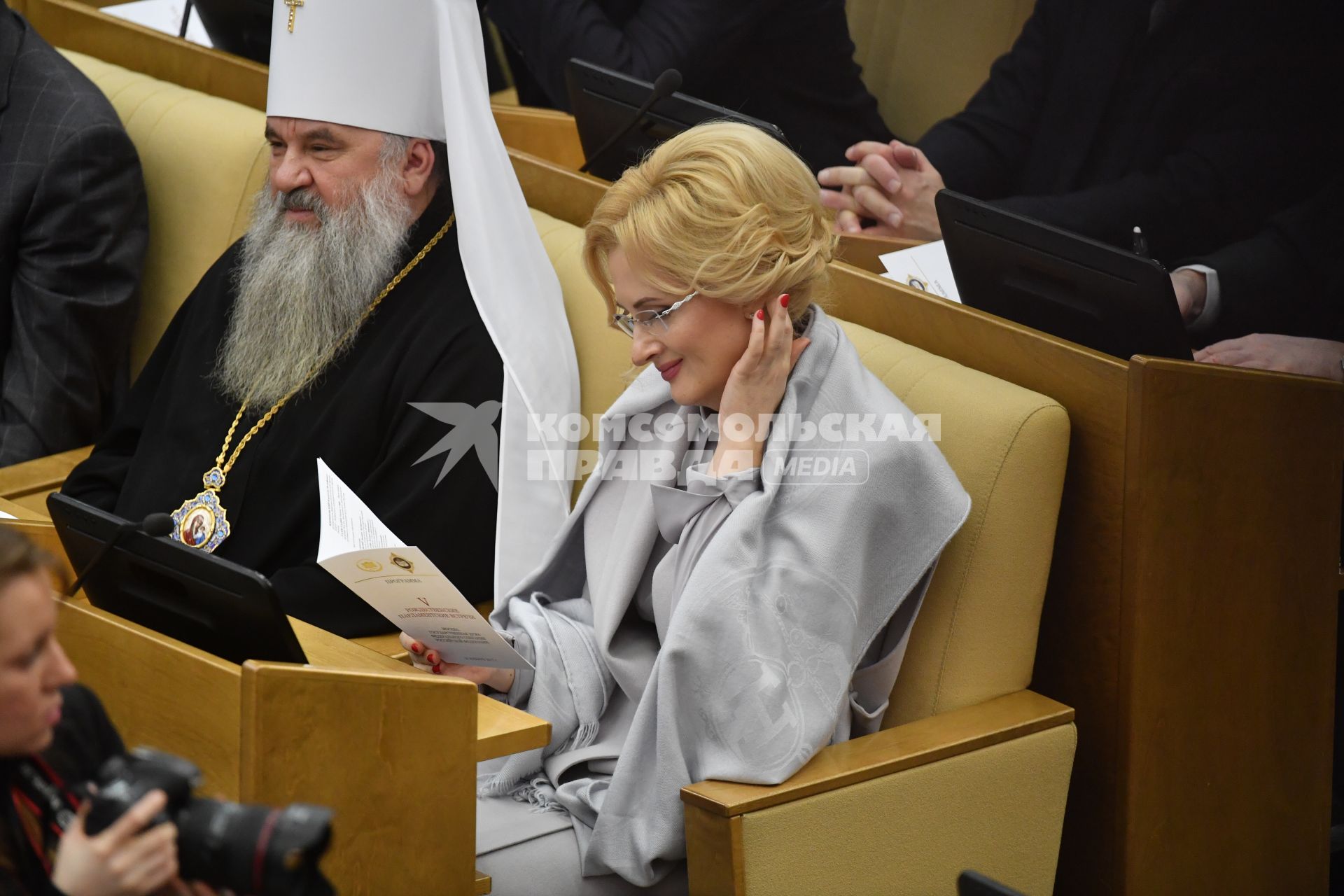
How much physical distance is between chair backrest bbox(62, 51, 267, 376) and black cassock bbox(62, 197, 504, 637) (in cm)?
48

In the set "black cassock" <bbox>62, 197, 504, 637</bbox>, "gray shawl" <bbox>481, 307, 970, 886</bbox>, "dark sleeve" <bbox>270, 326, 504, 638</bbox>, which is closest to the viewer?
"gray shawl" <bbox>481, 307, 970, 886</bbox>

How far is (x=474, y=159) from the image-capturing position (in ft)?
10.6

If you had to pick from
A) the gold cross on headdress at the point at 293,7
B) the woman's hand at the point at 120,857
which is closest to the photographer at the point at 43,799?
the woman's hand at the point at 120,857

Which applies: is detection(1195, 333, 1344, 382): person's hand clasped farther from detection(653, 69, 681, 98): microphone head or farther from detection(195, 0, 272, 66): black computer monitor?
detection(195, 0, 272, 66): black computer monitor

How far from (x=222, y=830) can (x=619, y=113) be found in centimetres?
241

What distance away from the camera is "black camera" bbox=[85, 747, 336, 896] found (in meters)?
1.23

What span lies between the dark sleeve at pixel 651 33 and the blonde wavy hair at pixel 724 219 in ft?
7.43

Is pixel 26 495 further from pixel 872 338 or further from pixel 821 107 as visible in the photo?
pixel 821 107

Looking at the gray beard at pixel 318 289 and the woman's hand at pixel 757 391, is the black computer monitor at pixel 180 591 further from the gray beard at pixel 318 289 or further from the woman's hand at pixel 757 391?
the gray beard at pixel 318 289

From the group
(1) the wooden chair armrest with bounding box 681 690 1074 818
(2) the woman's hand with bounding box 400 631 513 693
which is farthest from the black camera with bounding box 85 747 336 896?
(2) the woman's hand with bounding box 400 631 513 693

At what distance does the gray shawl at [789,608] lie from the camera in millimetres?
2258

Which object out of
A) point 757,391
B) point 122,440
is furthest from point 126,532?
point 122,440

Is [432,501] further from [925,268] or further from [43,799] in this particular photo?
[43,799]

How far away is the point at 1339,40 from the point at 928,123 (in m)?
1.35
